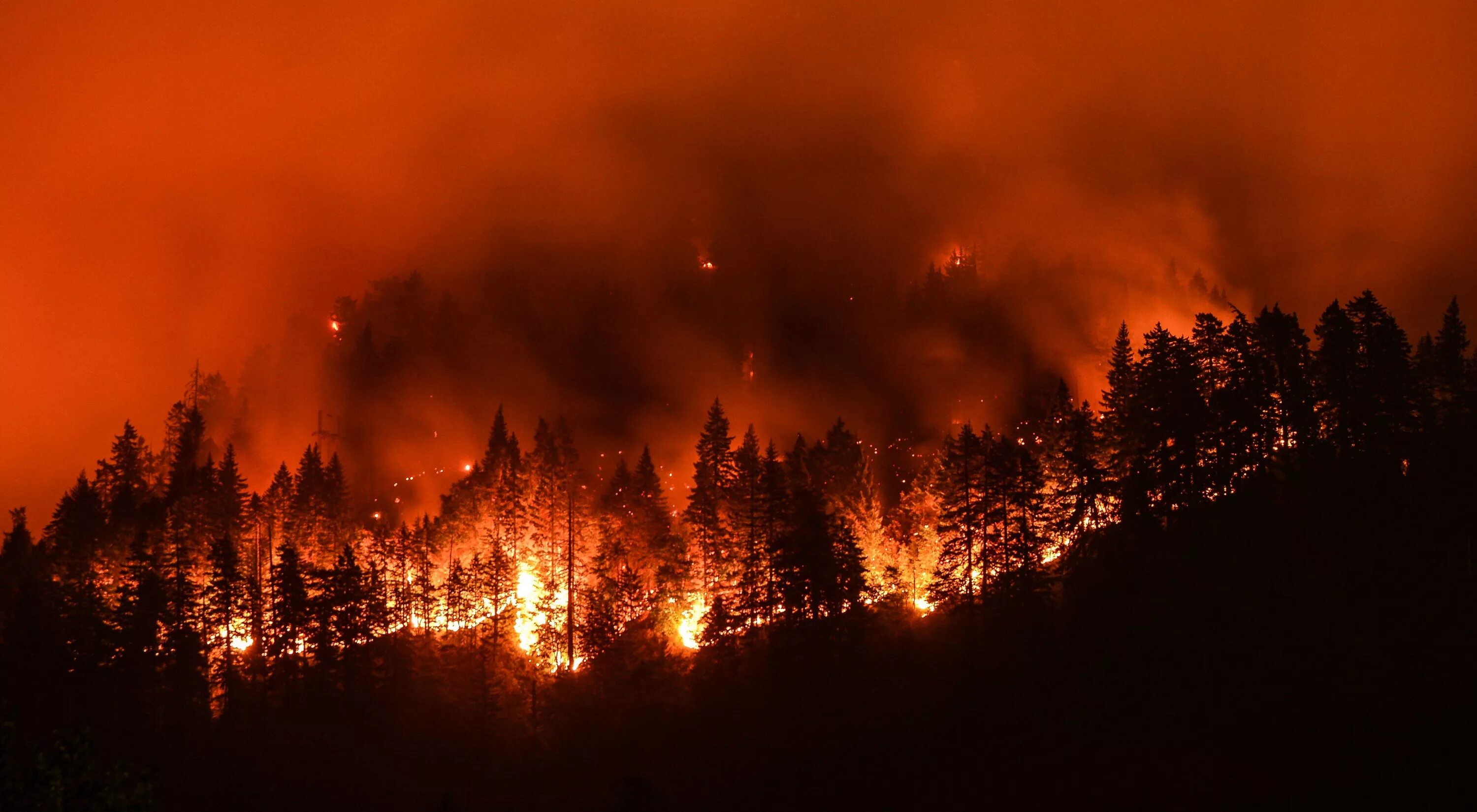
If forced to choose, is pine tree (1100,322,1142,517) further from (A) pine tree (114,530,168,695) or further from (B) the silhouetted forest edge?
(A) pine tree (114,530,168,695)

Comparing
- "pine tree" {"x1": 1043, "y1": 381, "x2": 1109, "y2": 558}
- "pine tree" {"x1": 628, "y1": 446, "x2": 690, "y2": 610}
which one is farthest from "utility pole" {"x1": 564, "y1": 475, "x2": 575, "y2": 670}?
"pine tree" {"x1": 1043, "y1": 381, "x2": 1109, "y2": 558}

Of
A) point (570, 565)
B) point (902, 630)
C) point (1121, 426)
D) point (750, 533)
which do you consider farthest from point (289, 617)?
point (1121, 426)

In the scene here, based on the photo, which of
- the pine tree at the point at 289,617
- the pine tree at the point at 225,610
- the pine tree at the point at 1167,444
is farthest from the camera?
the pine tree at the point at 289,617

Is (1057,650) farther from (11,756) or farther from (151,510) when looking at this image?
(151,510)

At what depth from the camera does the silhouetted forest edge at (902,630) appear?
5894 cm

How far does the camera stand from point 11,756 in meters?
28.4

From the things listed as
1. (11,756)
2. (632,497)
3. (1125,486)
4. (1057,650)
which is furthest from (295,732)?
(1125,486)

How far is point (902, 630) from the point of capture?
248ft

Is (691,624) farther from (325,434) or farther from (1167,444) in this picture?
(325,434)

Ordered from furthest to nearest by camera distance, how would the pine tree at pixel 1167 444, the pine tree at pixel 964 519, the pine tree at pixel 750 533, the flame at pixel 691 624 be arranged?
the flame at pixel 691 624, the pine tree at pixel 750 533, the pine tree at pixel 964 519, the pine tree at pixel 1167 444

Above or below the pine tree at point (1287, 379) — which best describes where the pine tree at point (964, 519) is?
below

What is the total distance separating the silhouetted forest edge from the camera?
58.9 m

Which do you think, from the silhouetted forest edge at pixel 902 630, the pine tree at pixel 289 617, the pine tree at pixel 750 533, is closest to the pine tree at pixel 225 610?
the silhouetted forest edge at pixel 902 630

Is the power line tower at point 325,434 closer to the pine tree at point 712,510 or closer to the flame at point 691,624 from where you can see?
the pine tree at point 712,510
